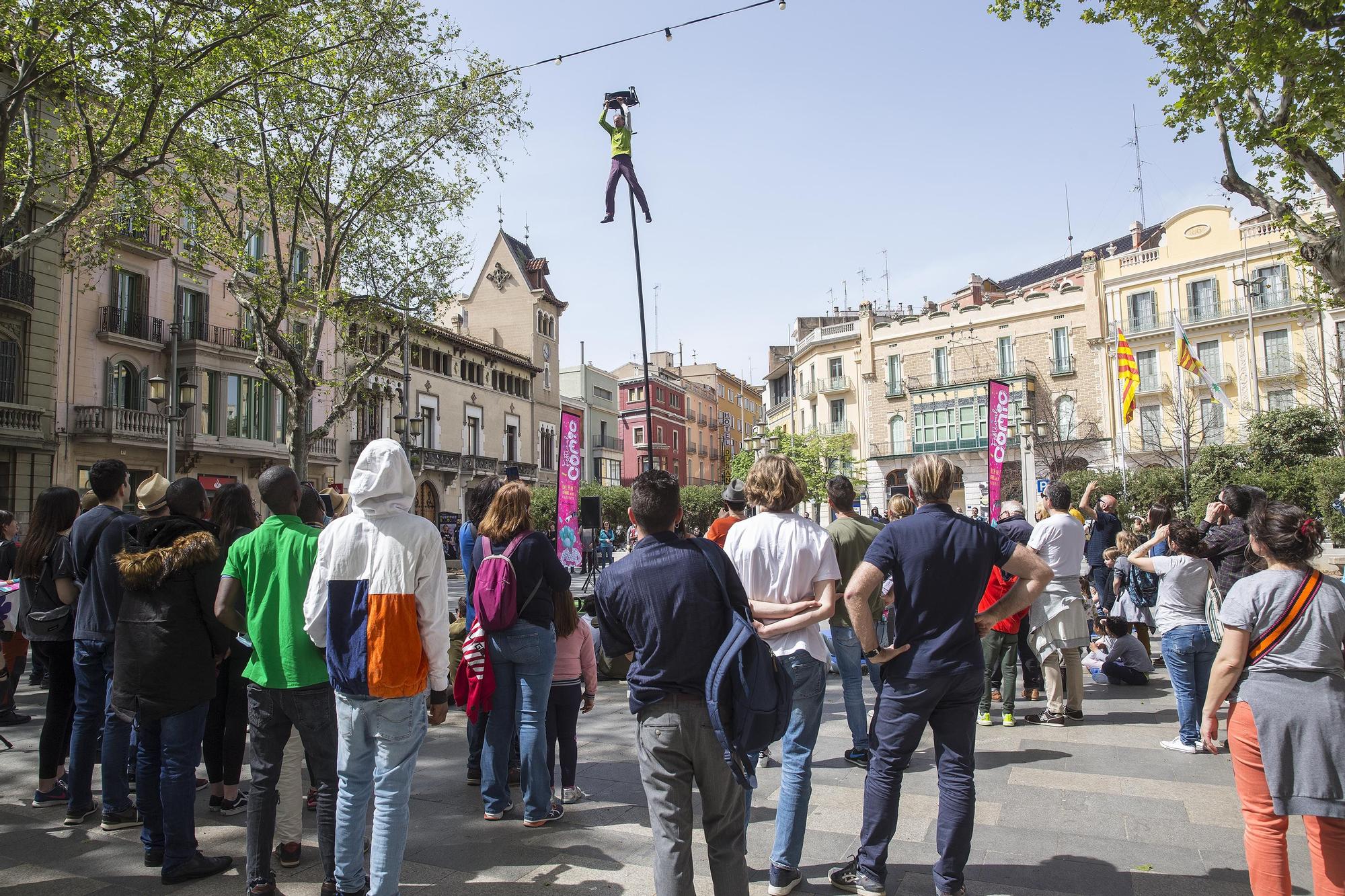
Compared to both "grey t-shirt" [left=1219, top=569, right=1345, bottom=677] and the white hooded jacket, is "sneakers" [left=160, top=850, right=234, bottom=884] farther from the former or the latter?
"grey t-shirt" [left=1219, top=569, right=1345, bottom=677]

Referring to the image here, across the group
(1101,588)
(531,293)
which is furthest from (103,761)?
(531,293)

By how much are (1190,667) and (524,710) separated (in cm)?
465

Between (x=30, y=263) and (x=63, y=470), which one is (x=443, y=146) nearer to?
(x=30, y=263)

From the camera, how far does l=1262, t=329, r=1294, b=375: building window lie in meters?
36.4

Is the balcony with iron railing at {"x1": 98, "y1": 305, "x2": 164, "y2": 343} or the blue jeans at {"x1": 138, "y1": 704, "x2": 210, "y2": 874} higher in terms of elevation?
the balcony with iron railing at {"x1": 98, "y1": 305, "x2": 164, "y2": 343}

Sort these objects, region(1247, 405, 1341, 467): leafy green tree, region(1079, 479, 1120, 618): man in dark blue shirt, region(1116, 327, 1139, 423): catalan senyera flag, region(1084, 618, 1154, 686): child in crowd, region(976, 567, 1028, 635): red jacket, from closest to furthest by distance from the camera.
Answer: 1. region(976, 567, 1028, 635): red jacket
2. region(1084, 618, 1154, 686): child in crowd
3. region(1079, 479, 1120, 618): man in dark blue shirt
4. region(1116, 327, 1139, 423): catalan senyera flag
5. region(1247, 405, 1341, 467): leafy green tree

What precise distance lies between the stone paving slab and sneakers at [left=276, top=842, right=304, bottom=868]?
0.16ft

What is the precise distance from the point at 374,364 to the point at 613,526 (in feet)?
94.2

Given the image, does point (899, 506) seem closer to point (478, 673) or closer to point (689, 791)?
point (478, 673)

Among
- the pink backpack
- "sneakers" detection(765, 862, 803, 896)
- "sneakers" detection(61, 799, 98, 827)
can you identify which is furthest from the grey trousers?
"sneakers" detection(61, 799, 98, 827)

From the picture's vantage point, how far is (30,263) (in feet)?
68.9

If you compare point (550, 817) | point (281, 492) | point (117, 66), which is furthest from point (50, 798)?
point (117, 66)

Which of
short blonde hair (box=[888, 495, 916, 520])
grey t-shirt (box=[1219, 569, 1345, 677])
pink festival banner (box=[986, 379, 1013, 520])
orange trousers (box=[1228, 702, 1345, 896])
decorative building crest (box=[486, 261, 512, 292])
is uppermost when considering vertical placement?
decorative building crest (box=[486, 261, 512, 292])

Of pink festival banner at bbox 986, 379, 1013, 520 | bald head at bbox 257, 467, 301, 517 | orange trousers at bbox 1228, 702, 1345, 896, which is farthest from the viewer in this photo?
pink festival banner at bbox 986, 379, 1013, 520
